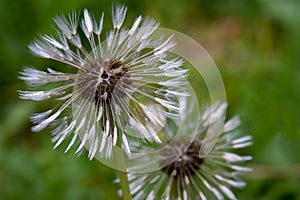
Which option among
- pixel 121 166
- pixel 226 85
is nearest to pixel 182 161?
pixel 121 166

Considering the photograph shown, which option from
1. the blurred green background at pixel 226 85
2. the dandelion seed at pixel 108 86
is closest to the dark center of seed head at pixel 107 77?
the dandelion seed at pixel 108 86

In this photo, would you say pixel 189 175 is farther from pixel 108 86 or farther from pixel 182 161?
pixel 108 86

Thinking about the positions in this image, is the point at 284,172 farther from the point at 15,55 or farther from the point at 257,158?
the point at 15,55

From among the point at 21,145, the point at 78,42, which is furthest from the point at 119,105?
the point at 21,145

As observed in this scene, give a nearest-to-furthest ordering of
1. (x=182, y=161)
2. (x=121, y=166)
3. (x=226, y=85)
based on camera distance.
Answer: (x=121, y=166) < (x=182, y=161) < (x=226, y=85)

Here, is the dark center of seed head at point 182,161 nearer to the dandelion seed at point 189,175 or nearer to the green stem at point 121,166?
the dandelion seed at point 189,175

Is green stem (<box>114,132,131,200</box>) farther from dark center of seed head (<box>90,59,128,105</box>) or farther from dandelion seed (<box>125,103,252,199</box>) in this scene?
dandelion seed (<box>125,103,252,199</box>)

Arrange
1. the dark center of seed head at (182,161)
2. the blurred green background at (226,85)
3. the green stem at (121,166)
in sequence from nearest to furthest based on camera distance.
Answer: the green stem at (121,166) → the dark center of seed head at (182,161) → the blurred green background at (226,85)
